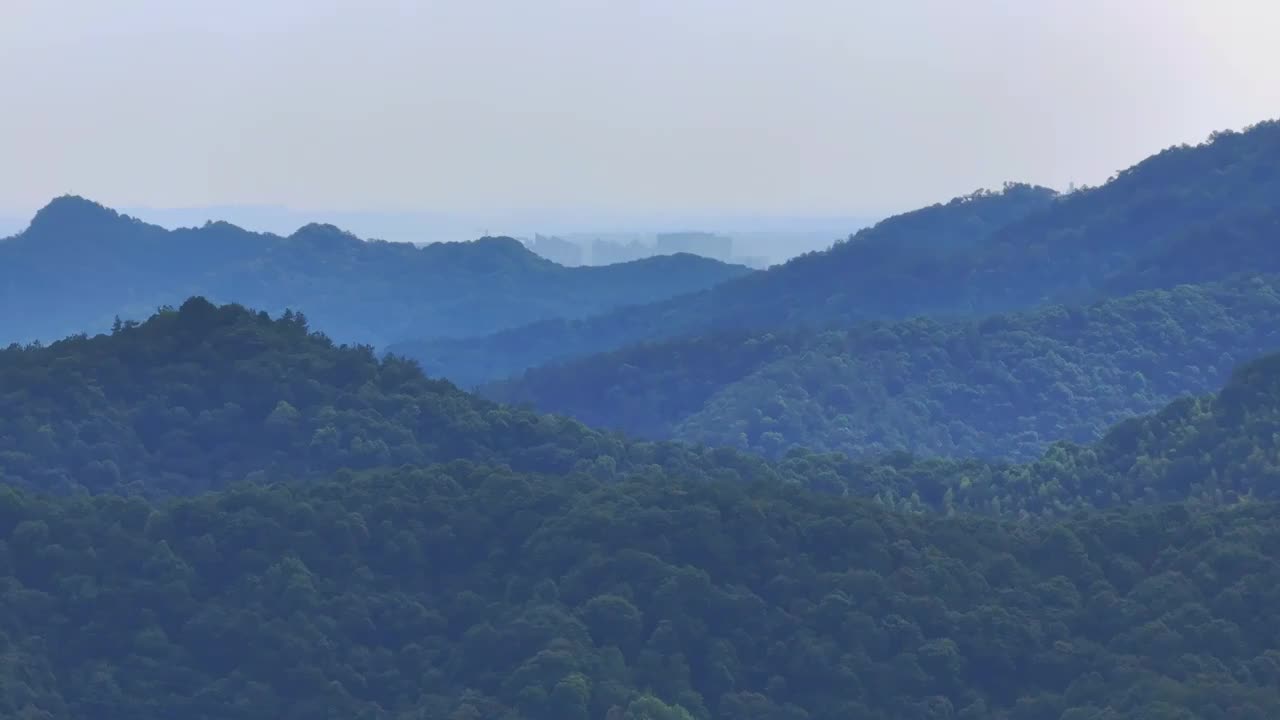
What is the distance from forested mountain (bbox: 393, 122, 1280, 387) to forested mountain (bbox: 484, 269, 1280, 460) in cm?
1021

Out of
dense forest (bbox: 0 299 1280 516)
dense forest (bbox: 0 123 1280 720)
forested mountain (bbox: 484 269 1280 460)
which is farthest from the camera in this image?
forested mountain (bbox: 484 269 1280 460)

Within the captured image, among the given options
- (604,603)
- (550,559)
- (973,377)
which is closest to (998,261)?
(973,377)

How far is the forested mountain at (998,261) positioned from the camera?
14100 cm

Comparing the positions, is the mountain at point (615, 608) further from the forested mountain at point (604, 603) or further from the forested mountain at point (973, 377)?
the forested mountain at point (973, 377)

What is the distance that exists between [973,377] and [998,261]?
4044 cm

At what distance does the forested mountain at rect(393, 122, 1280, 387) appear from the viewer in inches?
5551

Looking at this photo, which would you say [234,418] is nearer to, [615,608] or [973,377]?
[615,608]

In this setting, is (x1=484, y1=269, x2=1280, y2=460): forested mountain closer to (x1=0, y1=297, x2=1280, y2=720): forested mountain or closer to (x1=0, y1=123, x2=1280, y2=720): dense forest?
(x1=0, y1=123, x2=1280, y2=720): dense forest

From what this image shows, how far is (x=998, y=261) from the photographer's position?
532 ft

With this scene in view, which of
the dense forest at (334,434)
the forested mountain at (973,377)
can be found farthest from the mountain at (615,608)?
the forested mountain at (973,377)

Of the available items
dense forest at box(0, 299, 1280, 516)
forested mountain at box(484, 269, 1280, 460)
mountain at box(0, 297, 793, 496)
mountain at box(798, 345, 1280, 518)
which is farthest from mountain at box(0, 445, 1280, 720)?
forested mountain at box(484, 269, 1280, 460)

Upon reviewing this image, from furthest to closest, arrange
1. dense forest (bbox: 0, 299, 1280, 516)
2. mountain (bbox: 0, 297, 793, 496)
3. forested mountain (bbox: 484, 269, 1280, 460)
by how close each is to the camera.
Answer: forested mountain (bbox: 484, 269, 1280, 460), dense forest (bbox: 0, 299, 1280, 516), mountain (bbox: 0, 297, 793, 496)

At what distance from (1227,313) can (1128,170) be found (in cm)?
3951

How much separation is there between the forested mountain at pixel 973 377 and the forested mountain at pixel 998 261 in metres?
10.2
